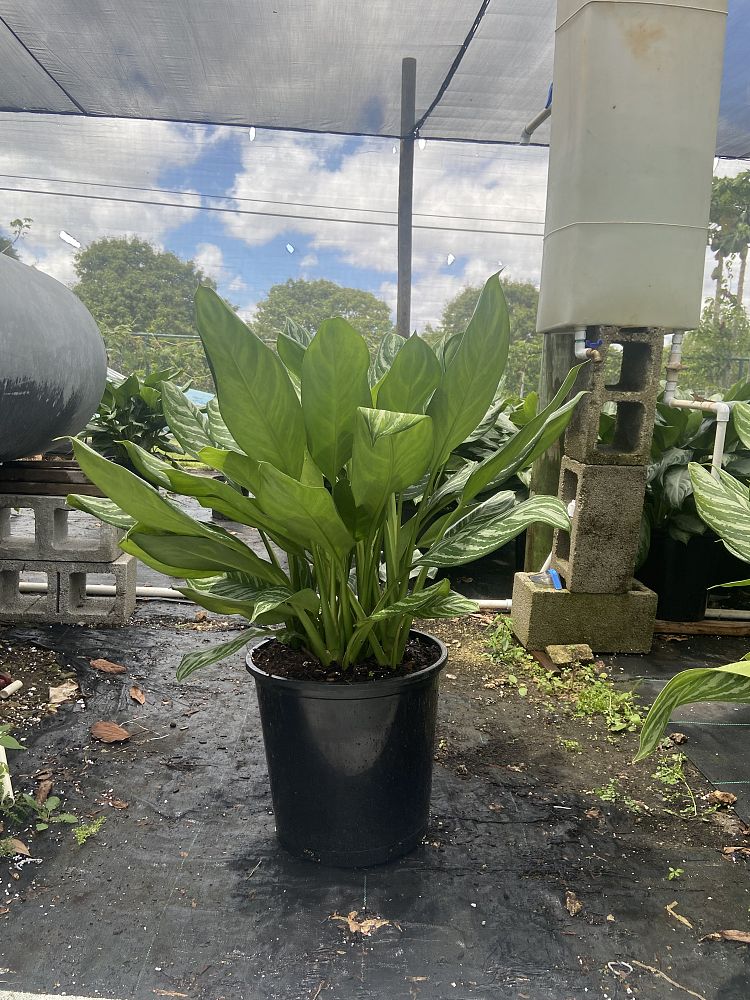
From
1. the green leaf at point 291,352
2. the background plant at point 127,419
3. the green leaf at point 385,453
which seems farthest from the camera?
the background plant at point 127,419

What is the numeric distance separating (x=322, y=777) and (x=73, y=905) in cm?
43

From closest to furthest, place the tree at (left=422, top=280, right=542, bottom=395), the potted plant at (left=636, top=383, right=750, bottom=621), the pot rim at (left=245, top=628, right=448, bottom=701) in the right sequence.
Result: the pot rim at (left=245, top=628, right=448, bottom=701), the potted plant at (left=636, top=383, right=750, bottom=621), the tree at (left=422, top=280, right=542, bottom=395)

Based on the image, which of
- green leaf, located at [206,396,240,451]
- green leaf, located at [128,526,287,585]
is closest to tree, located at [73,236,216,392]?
green leaf, located at [206,396,240,451]

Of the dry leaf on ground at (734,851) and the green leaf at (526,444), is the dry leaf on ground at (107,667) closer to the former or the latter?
the green leaf at (526,444)

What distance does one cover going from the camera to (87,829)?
52.4 inches

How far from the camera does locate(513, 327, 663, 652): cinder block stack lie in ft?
7.13

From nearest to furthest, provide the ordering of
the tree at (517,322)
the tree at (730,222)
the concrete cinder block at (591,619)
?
the concrete cinder block at (591,619)
the tree at (730,222)
the tree at (517,322)

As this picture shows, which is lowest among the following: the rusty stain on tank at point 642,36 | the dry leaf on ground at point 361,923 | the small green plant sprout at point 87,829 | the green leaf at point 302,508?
the small green plant sprout at point 87,829

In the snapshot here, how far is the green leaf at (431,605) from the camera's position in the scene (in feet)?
3.60

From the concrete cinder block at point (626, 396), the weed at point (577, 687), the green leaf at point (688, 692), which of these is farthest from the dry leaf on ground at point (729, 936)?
the concrete cinder block at point (626, 396)

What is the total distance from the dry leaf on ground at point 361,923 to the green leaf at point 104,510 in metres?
0.70

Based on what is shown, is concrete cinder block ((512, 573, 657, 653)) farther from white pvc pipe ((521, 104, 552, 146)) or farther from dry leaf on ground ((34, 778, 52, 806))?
white pvc pipe ((521, 104, 552, 146))

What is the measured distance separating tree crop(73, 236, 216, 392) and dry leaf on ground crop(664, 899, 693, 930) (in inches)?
349

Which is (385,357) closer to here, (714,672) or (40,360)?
(714,672)
